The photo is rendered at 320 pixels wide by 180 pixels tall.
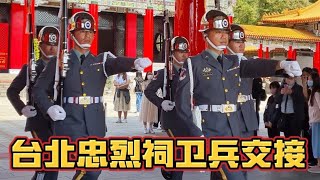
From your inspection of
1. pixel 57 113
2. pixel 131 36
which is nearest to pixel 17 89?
pixel 57 113

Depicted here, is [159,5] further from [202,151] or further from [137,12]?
[202,151]

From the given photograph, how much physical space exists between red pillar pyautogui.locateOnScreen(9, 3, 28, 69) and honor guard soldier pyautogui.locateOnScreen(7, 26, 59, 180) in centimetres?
1663

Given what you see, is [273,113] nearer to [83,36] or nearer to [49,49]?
[49,49]

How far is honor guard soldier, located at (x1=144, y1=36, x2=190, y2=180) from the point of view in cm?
534

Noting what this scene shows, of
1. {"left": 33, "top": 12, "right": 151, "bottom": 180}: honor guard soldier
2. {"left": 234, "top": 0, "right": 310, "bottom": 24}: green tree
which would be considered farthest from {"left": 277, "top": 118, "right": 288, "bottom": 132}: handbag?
{"left": 234, "top": 0, "right": 310, "bottom": 24}: green tree

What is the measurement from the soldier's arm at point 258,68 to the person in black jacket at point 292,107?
2.87 m

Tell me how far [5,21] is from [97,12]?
13.7 ft

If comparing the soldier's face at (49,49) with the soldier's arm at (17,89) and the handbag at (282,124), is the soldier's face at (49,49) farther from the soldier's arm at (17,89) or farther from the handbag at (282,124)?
the handbag at (282,124)

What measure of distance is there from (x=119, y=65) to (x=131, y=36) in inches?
804

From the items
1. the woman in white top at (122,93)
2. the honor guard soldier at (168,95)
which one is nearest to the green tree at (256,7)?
the woman in white top at (122,93)

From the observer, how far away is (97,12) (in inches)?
906

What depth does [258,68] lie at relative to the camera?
401 centimetres

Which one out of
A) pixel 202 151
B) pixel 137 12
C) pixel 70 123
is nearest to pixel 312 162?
pixel 202 151

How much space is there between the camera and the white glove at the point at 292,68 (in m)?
3.58
